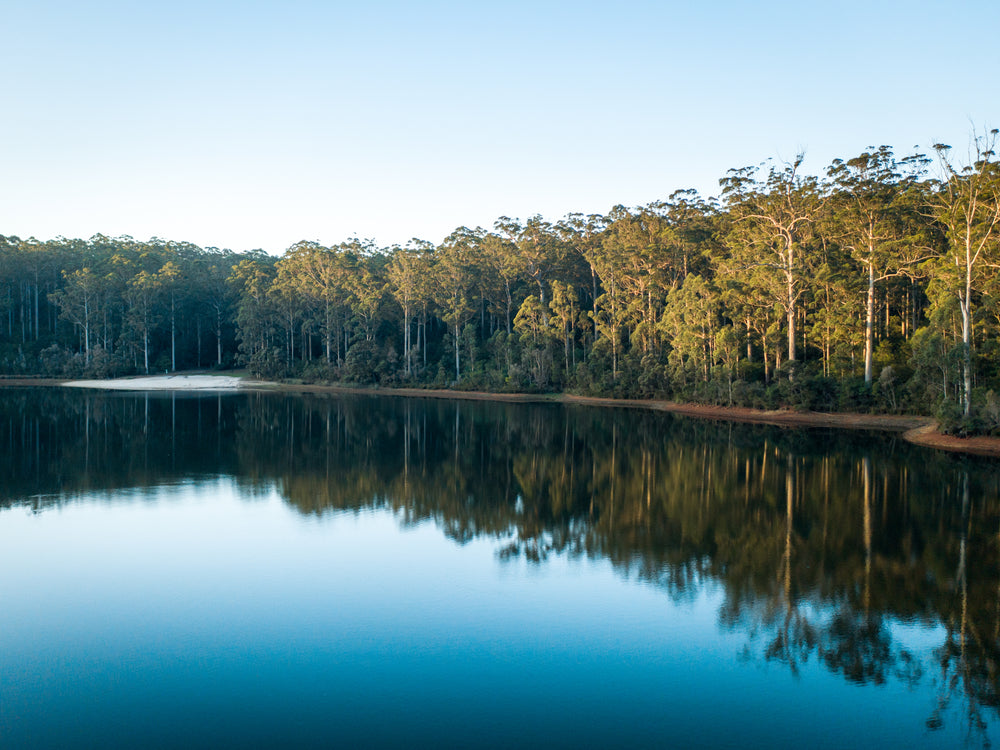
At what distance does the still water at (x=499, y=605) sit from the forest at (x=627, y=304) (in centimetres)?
1296

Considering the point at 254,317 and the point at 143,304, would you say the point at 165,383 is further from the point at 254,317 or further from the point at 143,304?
the point at 143,304

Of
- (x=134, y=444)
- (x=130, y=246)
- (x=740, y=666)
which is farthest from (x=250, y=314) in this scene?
(x=740, y=666)

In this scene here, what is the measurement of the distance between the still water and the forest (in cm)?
1296

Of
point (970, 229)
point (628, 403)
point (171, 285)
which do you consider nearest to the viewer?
point (970, 229)

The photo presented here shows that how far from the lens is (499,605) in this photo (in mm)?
10250

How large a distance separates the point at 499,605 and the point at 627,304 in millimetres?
42924

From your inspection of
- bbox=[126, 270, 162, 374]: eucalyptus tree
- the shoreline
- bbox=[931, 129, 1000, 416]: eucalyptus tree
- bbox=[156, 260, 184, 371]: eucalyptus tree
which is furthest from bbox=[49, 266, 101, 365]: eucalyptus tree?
bbox=[931, 129, 1000, 416]: eucalyptus tree

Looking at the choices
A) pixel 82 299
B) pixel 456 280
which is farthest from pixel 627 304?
pixel 82 299

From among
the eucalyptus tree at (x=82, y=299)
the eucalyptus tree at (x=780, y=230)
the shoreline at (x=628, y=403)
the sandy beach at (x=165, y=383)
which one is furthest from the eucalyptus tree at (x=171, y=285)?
the eucalyptus tree at (x=780, y=230)

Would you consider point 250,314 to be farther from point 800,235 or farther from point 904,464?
point 904,464

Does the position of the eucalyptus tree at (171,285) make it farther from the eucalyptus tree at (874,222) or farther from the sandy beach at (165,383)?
the eucalyptus tree at (874,222)

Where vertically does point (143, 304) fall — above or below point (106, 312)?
above

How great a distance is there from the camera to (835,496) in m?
17.3

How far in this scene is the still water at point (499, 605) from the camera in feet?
23.4
